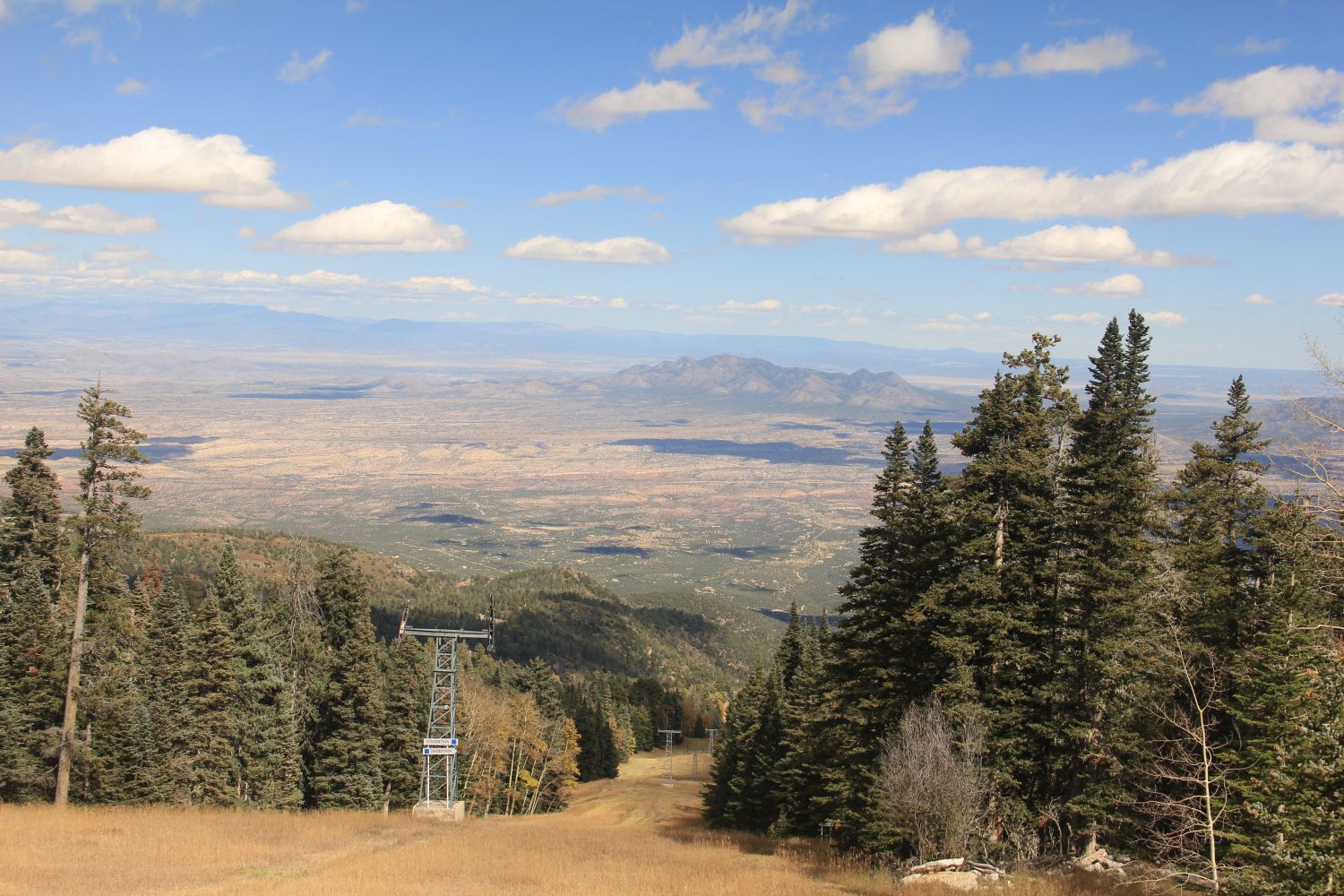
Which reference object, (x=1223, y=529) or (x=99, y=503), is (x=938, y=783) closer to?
(x=1223, y=529)

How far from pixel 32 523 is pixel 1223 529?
39.5 metres

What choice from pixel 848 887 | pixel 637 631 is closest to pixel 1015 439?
pixel 848 887

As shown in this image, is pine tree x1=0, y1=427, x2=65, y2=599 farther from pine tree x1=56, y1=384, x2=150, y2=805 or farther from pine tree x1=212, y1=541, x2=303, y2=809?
pine tree x1=212, y1=541, x2=303, y2=809

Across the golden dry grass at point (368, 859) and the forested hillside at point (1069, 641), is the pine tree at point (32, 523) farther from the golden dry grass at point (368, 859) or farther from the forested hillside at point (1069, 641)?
the forested hillside at point (1069, 641)

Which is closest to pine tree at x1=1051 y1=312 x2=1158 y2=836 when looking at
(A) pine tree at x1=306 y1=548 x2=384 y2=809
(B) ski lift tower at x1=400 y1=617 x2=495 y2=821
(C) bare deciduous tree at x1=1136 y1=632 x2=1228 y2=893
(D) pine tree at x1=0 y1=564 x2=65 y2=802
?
(C) bare deciduous tree at x1=1136 y1=632 x2=1228 y2=893

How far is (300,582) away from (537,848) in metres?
21.9

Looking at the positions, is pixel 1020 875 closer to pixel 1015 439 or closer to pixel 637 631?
pixel 1015 439

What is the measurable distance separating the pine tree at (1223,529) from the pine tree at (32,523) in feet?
118

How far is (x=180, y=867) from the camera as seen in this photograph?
961 inches

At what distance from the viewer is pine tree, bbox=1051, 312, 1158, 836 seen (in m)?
25.1

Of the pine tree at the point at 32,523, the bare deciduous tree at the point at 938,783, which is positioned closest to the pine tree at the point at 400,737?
the pine tree at the point at 32,523

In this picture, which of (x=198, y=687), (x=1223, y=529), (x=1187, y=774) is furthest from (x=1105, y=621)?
(x=198, y=687)

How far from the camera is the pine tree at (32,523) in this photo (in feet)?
115

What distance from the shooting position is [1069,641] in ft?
86.1
